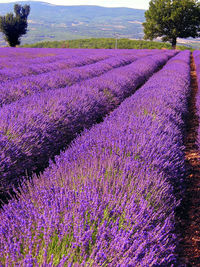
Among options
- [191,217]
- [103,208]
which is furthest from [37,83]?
[103,208]

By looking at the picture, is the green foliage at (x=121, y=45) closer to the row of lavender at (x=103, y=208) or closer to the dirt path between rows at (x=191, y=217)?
the dirt path between rows at (x=191, y=217)

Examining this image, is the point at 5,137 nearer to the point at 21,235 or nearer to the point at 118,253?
the point at 21,235

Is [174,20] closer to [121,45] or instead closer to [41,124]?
[121,45]

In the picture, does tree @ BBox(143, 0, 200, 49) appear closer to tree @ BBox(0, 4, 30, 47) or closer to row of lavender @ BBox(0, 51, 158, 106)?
tree @ BBox(0, 4, 30, 47)

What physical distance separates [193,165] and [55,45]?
47711 millimetres

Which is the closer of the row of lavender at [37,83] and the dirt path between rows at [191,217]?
the dirt path between rows at [191,217]

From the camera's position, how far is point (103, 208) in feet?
4.72

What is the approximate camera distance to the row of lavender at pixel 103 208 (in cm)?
112

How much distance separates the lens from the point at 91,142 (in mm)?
2430

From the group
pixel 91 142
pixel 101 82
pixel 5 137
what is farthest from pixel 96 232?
pixel 101 82

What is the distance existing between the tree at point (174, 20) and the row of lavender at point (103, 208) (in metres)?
36.2

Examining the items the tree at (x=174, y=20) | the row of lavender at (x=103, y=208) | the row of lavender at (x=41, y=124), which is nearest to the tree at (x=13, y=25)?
the tree at (x=174, y=20)

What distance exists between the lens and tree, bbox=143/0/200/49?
116ft

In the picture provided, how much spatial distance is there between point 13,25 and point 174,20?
65.7 ft
